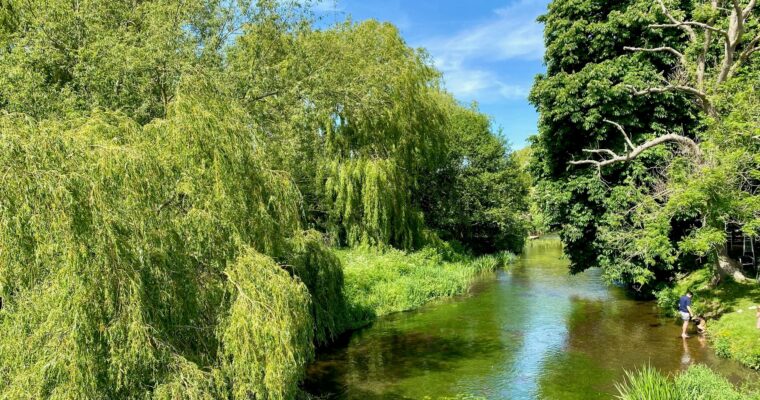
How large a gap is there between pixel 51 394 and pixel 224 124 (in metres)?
5.01

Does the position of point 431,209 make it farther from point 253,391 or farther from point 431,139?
point 253,391

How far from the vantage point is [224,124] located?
9.07 meters

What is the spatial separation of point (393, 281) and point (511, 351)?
8.26 meters

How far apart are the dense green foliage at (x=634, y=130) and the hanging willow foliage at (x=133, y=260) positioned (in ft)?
43.6

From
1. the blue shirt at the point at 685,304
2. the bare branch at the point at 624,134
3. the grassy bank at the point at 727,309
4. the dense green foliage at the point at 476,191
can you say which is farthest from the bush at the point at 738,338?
the dense green foliage at the point at 476,191

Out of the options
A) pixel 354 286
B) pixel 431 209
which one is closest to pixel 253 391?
pixel 354 286

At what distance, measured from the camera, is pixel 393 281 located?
22422mm

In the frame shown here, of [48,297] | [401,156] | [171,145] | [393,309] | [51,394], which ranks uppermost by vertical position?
[401,156]

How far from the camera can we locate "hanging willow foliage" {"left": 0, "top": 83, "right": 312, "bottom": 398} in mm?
5910

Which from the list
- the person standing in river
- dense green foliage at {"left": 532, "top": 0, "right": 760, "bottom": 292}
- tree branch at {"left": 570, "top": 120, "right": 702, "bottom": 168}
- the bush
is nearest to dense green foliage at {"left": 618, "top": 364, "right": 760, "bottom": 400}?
the bush

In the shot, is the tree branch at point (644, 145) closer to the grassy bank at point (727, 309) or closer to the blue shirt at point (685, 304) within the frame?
the grassy bank at point (727, 309)

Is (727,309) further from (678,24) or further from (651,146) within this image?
(678,24)

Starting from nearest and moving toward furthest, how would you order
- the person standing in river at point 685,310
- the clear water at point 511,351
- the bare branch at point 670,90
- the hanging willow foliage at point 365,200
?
1. the clear water at point 511,351
2. the person standing in river at point 685,310
3. the bare branch at point 670,90
4. the hanging willow foliage at point 365,200

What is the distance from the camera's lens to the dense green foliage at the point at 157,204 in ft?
19.6
